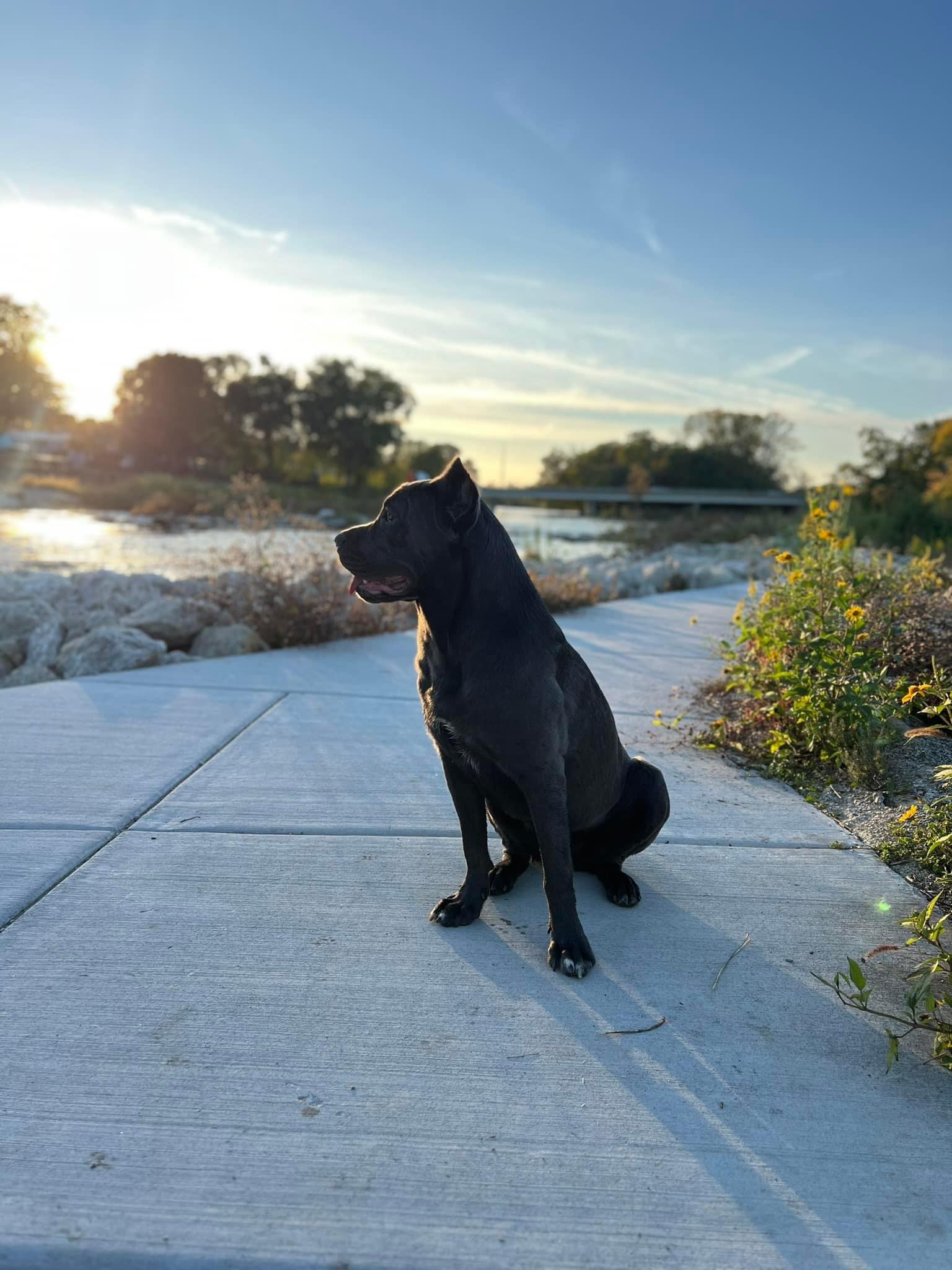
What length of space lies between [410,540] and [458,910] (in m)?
1.24

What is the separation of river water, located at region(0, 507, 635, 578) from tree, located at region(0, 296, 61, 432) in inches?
1286

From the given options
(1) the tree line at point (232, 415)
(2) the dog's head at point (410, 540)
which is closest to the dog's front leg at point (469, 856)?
(2) the dog's head at point (410, 540)

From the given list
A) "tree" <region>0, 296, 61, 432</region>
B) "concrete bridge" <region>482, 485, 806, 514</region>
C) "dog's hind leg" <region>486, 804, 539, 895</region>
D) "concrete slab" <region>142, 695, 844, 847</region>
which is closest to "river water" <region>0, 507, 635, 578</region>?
"concrete slab" <region>142, 695, 844, 847</region>

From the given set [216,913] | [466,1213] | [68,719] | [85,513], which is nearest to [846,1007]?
[466,1213]

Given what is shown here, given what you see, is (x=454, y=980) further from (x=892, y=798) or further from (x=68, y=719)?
(x=68, y=719)

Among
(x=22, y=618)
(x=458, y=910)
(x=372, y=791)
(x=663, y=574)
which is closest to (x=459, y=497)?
(x=458, y=910)

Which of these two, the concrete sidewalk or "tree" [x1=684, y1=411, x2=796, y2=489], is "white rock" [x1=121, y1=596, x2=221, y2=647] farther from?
"tree" [x1=684, y1=411, x2=796, y2=489]

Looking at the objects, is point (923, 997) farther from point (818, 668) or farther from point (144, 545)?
point (144, 545)

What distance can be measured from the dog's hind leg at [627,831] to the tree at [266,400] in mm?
61581

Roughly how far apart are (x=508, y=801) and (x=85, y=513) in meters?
29.1

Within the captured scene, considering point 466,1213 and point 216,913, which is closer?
point 466,1213

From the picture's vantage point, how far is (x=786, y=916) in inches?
118

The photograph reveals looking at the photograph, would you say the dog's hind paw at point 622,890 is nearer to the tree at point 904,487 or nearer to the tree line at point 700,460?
the tree at point 904,487

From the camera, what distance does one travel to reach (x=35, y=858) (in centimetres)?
321
